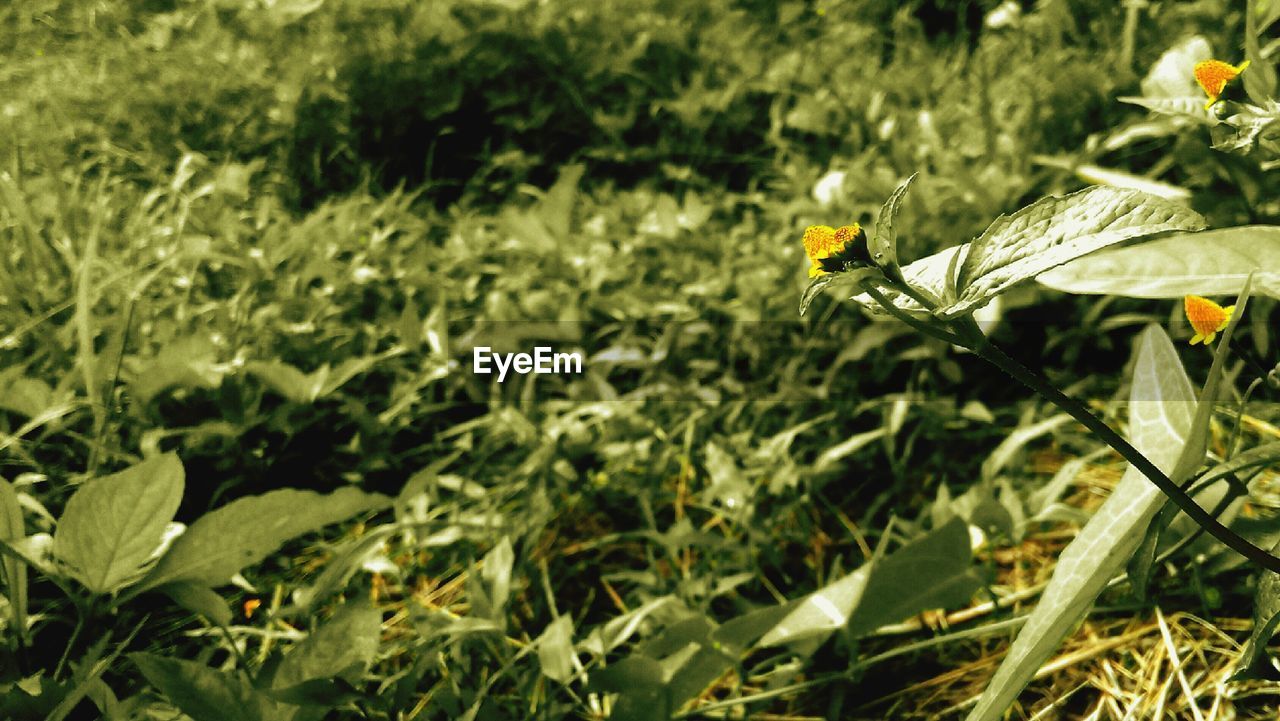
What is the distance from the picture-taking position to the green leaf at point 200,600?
36.5 inches

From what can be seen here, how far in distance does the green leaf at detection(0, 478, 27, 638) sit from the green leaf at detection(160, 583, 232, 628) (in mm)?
143

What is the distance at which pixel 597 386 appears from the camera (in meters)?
1.49

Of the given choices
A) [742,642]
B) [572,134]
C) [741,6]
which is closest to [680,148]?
[572,134]

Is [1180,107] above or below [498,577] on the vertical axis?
above

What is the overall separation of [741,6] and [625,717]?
98.9 inches

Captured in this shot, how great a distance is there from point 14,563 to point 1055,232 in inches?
40.7

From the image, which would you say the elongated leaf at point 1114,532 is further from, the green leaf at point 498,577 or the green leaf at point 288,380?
the green leaf at point 288,380

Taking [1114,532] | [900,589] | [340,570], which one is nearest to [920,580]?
[900,589]

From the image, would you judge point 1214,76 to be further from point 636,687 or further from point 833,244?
point 636,687

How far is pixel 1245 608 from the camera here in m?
0.97

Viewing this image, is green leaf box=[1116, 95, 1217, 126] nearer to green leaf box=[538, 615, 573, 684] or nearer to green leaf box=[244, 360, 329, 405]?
green leaf box=[538, 615, 573, 684]

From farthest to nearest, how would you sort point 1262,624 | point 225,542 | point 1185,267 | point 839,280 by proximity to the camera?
point 225,542, point 1185,267, point 1262,624, point 839,280

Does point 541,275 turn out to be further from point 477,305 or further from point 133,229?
point 133,229

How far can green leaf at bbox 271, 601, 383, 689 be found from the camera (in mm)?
871
